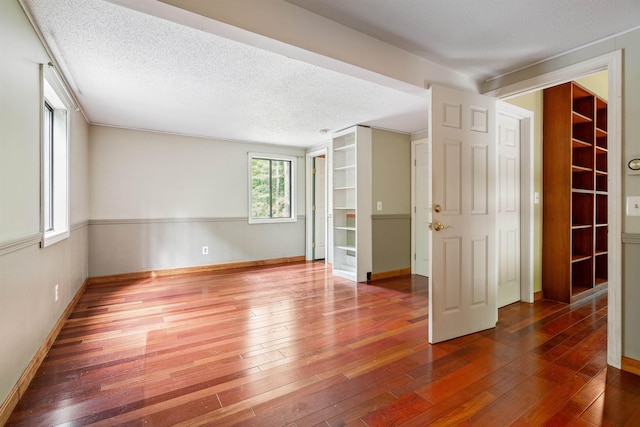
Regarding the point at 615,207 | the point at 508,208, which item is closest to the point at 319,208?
the point at 508,208

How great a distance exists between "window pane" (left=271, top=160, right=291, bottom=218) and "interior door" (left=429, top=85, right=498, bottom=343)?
3.94 m

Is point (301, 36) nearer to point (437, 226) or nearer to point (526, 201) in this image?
point (437, 226)

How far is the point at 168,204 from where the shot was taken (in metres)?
4.80

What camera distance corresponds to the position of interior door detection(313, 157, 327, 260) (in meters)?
6.12

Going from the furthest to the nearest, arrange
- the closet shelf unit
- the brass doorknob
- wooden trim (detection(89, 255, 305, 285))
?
the closet shelf unit → wooden trim (detection(89, 255, 305, 285)) → the brass doorknob

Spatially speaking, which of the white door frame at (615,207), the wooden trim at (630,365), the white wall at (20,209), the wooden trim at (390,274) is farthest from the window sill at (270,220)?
the wooden trim at (630,365)

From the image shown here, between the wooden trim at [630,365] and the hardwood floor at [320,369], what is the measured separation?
0.05 meters

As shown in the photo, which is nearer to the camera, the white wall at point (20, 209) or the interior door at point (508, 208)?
the white wall at point (20, 209)

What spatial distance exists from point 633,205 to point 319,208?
15.4 ft

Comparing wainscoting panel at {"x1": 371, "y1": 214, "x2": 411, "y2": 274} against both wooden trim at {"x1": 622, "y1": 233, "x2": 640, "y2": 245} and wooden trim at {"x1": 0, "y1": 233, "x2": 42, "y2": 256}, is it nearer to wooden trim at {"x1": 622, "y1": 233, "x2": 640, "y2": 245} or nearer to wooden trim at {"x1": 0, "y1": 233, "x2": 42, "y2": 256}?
wooden trim at {"x1": 622, "y1": 233, "x2": 640, "y2": 245}

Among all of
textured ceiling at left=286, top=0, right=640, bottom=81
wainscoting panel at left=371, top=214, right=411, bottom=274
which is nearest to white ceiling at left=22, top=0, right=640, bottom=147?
textured ceiling at left=286, top=0, right=640, bottom=81

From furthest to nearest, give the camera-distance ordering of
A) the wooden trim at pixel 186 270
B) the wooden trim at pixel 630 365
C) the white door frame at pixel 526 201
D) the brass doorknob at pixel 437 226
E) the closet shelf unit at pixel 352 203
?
the closet shelf unit at pixel 352 203 → the wooden trim at pixel 186 270 → the white door frame at pixel 526 201 → the brass doorknob at pixel 437 226 → the wooden trim at pixel 630 365

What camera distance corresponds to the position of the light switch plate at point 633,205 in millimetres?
1954

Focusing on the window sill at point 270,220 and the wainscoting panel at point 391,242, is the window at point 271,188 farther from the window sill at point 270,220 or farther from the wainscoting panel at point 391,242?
the wainscoting panel at point 391,242
